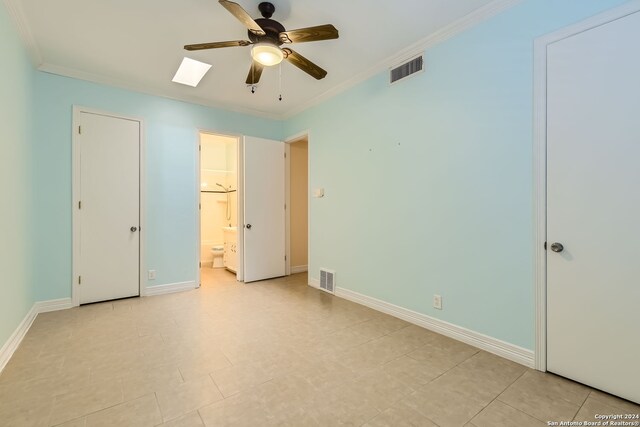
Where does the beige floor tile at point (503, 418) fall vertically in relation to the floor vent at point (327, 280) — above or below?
below

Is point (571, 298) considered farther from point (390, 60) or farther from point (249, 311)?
point (249, 311)

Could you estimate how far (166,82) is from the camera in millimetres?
3602

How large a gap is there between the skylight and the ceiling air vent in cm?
211

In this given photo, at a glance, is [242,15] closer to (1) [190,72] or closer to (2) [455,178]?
(1) [190,72]

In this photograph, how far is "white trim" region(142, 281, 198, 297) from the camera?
3.81 metres

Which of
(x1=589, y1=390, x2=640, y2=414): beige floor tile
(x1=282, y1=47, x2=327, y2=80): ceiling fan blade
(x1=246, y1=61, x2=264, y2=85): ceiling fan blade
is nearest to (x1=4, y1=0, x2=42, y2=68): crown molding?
(x1=246, y1=61, x2=264, y2=85): ceiling fan blade

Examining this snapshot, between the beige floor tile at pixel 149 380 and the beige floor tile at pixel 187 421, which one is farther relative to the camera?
the beige floor tile at pixel 149 380

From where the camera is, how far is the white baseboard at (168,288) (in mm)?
3811

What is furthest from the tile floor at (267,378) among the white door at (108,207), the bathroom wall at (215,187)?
the bathroom wall at (215,187)

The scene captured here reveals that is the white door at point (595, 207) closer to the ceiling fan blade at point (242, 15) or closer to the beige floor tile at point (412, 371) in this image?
the beige floor tile at point (412, 371)

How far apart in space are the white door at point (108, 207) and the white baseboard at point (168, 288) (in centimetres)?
15

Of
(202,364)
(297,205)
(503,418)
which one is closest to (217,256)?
(297,205)

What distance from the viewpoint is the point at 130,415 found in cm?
157

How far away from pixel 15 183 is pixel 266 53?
251cm
